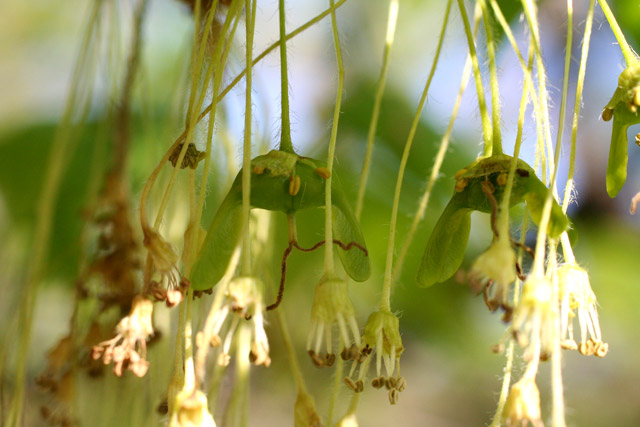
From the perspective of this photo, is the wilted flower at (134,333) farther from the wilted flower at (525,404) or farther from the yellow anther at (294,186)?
the wilted flower at (525,404)

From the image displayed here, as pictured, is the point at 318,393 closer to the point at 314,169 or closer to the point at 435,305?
the point at 435,305

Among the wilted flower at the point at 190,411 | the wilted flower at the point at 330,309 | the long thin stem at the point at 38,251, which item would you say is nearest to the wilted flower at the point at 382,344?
the wilted flower at the point at 330,309

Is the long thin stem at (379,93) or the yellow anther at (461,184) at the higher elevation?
the long thin stem at (379,93)

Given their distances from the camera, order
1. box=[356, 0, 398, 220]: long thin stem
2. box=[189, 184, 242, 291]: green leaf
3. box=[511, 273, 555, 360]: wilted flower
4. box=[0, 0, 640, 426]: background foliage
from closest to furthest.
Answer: box=[511, 273, 555, 360]: wilted flower, box=[189, 184, 242, 291]: green leaf, box=[356, 0, 398, 220]: long thin stem, box=[0, 0, 640, 426]: background foliage

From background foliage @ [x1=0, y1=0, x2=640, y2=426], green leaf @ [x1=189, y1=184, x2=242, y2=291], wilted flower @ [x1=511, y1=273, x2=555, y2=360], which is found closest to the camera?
wilted flower @ [x1=511, y1=273, x2=555, y2=360]

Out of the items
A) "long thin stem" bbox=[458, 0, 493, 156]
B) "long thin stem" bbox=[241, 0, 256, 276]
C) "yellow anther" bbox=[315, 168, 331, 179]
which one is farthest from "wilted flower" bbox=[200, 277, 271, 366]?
"long thin stem" bbox=[458, 0, 493, 156]

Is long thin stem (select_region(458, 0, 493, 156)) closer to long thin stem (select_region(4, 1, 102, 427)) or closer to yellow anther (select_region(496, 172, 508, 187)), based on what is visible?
yellow anther (select_region(496, 172, 508, 187))

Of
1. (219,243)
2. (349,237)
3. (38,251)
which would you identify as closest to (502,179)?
(349,237)

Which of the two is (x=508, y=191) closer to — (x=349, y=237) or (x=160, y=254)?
(x=349, y=237)
